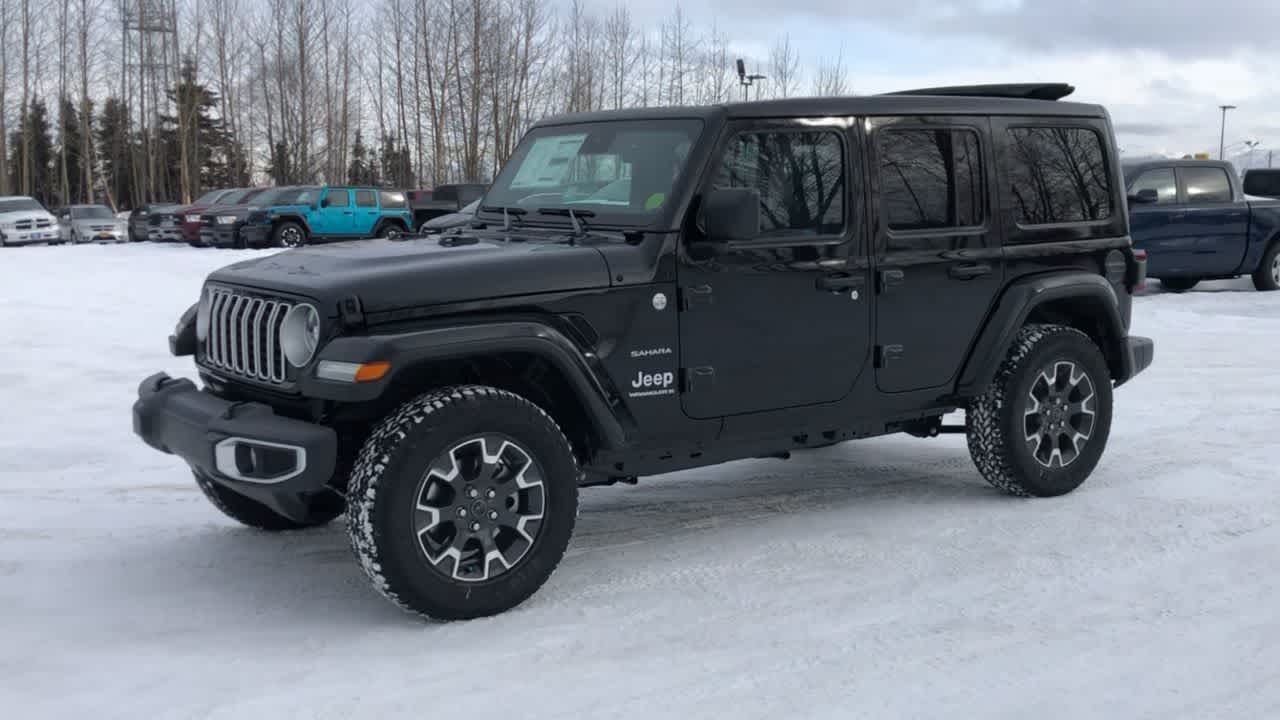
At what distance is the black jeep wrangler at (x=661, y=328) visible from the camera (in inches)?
175

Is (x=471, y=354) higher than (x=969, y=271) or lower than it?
lower

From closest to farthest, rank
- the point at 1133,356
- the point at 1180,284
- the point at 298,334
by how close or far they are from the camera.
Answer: the point at 298,334 < the point at 1133,356 < the point at 1180,284

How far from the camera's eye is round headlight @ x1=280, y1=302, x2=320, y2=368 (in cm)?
448

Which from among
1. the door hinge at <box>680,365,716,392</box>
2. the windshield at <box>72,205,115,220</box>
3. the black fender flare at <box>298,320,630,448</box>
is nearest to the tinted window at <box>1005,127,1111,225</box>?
the door hinge at <box>680,365,716,392</box>

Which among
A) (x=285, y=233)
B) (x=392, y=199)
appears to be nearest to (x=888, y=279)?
(x=285, y=233)

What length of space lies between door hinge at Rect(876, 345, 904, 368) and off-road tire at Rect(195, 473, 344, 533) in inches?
97.6

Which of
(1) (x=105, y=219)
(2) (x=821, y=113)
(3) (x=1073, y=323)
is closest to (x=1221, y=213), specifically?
(3) (x=1073, y=323)

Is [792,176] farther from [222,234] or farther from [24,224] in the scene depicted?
[24,224]

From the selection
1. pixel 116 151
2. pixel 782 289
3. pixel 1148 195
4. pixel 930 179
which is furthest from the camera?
pixel 116 151

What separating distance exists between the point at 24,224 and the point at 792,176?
3501 cm

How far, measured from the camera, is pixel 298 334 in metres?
4.49

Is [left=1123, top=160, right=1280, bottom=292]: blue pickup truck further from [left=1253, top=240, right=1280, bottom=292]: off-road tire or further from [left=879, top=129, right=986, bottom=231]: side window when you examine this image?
[left=879, top=129, right=986, bottom=231]: side window

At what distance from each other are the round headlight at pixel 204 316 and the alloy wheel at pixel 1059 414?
12.3ft

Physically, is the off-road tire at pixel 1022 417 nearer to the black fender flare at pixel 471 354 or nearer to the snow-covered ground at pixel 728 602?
the snow-covered ground at pixel 728 602
